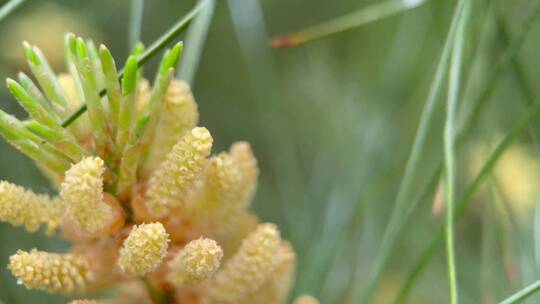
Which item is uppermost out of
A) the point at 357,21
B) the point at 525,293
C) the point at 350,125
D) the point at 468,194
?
the point at 350,125

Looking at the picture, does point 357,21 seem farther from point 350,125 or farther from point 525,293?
point 350,125

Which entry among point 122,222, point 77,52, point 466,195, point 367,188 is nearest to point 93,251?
point 122,222

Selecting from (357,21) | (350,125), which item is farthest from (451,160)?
(350,125)

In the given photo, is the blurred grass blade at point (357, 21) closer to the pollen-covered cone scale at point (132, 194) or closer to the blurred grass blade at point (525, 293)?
the pollen-covered cone scale at point (132, 194)

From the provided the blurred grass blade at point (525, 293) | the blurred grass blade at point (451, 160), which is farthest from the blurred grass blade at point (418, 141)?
the blurred grass blade at point (525, 293)

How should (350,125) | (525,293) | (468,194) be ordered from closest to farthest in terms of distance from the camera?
1. (525,293)
2. (468,194)
3. (350,125)

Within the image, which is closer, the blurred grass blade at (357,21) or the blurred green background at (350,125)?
the blurred grass blade at (357,21)

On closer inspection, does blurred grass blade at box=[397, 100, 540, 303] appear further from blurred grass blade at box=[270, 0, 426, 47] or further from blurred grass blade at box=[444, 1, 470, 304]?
blurred grass blade at box=[270, 0, 426, 47]

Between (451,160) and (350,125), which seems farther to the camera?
(350,125)
